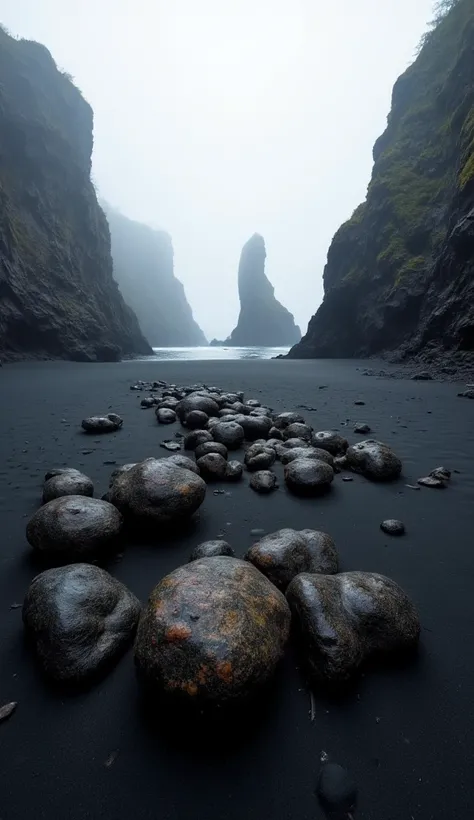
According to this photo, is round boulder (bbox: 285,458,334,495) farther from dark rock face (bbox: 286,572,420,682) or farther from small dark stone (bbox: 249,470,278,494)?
dark rock face (bbox: 286,572,420,682)

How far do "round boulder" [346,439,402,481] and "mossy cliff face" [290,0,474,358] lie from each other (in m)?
14.5

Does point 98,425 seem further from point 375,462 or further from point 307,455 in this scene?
point 375,462

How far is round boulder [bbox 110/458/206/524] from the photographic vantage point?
3.25m

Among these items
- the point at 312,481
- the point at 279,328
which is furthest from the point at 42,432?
the point at 279,328

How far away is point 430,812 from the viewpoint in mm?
1367

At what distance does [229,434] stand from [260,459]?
1.07 m

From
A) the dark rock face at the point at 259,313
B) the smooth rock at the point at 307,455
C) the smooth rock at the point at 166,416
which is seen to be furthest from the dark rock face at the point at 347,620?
the dark rock face at the point at 259,313

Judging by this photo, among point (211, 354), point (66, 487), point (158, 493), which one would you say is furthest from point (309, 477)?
point (211, 354)

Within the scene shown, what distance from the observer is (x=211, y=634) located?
1.68 meters

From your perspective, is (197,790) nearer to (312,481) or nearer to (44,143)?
(312,481)

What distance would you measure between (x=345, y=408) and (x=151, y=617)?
832 cm

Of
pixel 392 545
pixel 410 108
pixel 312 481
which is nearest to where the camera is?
pixel 392 545

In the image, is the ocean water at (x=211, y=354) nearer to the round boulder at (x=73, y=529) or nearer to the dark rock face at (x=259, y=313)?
the round boulder at (x=73, y=529)

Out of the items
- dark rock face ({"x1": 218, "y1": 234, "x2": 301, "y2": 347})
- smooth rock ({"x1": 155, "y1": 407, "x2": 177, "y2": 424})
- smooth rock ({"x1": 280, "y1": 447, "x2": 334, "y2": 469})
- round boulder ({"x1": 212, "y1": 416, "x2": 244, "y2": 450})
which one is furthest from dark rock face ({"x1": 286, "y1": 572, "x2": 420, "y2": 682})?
dark rock face ({"x1": 218, "y1": 234, "x2": 301, "y2": 347})
